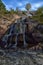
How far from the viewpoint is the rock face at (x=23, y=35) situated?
36812mm

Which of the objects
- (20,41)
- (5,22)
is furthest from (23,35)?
(5,22)

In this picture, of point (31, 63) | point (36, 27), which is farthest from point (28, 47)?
point (31, 63)

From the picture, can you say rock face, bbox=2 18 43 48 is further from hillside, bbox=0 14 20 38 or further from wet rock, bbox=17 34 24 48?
hillside, bbox=0 14 20 38

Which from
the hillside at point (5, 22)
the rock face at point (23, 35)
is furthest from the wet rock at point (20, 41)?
the hillside at point (5, 22)

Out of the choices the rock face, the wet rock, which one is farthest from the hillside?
the wet rock

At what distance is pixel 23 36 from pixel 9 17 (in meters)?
11.6

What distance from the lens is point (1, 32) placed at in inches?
1752

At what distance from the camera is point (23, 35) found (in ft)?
127

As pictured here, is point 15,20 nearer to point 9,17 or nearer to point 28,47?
point 9,17

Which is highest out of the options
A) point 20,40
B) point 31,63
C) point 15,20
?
point 15,20

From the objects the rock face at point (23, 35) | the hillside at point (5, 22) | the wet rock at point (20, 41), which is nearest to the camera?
the rock face at point (23, 35)

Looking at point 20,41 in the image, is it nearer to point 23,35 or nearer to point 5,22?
point 23,35

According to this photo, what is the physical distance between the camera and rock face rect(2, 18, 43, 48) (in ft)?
121

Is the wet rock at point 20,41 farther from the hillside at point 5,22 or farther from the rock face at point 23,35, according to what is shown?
the hillside at point 5,22
